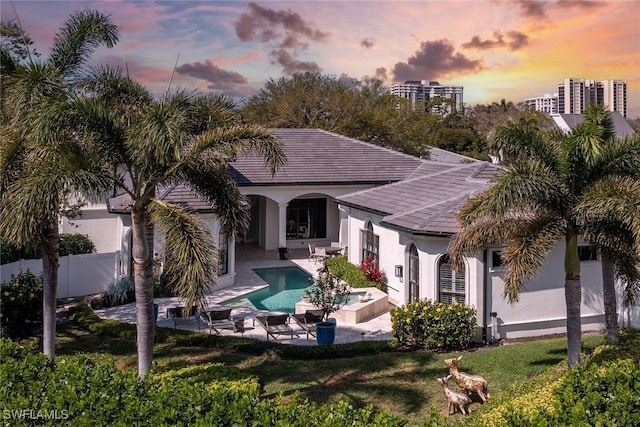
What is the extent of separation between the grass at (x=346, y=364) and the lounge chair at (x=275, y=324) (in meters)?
0.69

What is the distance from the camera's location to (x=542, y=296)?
655 inches

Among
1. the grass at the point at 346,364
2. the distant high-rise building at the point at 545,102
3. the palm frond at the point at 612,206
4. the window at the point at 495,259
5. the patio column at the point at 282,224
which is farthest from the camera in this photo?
the distant high-rise building at the point at 545,102

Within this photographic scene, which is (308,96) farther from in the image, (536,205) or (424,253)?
(536,205)

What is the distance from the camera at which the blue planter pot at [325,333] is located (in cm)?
1530

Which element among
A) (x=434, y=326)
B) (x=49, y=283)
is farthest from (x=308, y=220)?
(x=49, y=283)

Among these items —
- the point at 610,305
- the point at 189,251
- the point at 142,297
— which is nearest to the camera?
the point at 189,251

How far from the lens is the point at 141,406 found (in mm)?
6680

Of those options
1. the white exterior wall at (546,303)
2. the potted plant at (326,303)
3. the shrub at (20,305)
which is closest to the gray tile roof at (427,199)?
the white exterior wall at (546,303)

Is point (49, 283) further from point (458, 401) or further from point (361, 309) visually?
point (361, 309)

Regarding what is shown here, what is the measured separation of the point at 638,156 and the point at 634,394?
5.72m

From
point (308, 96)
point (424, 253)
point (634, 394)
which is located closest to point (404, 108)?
point (308, 96)

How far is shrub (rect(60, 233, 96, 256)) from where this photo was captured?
23078mm

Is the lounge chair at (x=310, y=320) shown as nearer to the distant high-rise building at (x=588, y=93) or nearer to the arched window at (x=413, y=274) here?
the arched window at (x=413, y=274)

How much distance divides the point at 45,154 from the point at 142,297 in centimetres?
322
